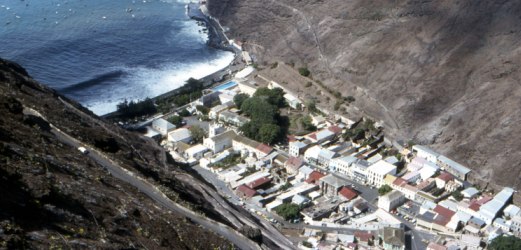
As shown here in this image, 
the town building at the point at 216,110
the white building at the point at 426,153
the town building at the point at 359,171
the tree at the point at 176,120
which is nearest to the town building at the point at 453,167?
the white building at the point at 426,153

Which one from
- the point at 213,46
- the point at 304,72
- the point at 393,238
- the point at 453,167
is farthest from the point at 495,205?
the point at 213,46

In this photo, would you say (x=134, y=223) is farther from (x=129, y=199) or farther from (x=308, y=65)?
(x=308, y=65)

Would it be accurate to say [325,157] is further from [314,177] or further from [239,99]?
[239,99]

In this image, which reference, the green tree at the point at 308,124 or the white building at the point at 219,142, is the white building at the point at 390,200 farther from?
the white building at the point at 219,142

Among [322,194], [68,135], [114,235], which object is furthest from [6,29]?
[114,235]

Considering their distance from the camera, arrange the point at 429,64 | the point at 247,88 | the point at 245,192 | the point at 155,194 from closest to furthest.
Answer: the point at 155,194, the point at 245,192, the point at 429,64, the point at 247,88
